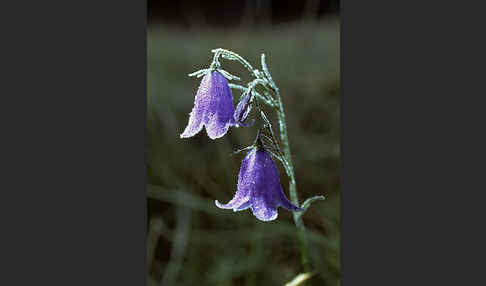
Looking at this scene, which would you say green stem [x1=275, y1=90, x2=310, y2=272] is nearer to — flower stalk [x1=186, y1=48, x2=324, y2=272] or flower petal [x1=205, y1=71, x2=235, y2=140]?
flower stalk [x1=186, y1=48, x2=324, y2=272]

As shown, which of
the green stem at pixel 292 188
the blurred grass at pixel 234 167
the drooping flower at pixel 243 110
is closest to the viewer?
the drooping flower at pixel 243 110

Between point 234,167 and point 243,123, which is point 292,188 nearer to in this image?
point 243,123

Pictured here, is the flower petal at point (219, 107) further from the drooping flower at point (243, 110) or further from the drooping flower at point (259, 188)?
the drooping flower at point (259, 188)

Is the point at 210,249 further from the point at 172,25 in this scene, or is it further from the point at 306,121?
the point at 172,25

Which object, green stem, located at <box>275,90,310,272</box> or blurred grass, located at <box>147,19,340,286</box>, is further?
blurred grass, located at <box>147,19,340,286</box>

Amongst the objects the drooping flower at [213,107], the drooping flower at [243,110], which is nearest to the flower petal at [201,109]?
the drooping flower at [213,107]

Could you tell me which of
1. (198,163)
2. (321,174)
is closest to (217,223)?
(198,163)

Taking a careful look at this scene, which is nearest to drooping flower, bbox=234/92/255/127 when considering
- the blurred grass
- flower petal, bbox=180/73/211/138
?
flower petal, bbox=180/73/211/138
